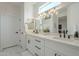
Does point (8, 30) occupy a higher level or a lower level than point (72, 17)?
lower

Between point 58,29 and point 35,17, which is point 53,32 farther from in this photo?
point 35,17

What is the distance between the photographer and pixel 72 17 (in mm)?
2332

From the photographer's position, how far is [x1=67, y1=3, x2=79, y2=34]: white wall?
2264 millimetres

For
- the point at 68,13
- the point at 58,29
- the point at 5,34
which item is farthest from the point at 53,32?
the point at 5,34

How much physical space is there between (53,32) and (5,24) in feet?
5.14

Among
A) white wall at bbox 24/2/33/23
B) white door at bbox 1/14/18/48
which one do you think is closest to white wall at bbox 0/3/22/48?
white door at bbox 1/14/18/48

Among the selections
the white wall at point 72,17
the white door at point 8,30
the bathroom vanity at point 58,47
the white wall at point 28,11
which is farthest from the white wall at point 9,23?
the white wall at point 72,17

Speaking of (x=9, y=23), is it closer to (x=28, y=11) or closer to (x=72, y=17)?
(x=28, y=11)

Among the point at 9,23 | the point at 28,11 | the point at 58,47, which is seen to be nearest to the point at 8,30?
the point at 9,23

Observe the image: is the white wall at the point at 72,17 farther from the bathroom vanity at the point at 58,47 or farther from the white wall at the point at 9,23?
the white wall at the point at 9,23

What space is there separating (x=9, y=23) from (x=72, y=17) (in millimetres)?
1915

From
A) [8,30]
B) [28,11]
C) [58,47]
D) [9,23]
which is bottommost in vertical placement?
[58,47]

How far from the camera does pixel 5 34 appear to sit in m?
3.48

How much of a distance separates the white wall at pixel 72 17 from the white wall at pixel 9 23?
1.67 meters
